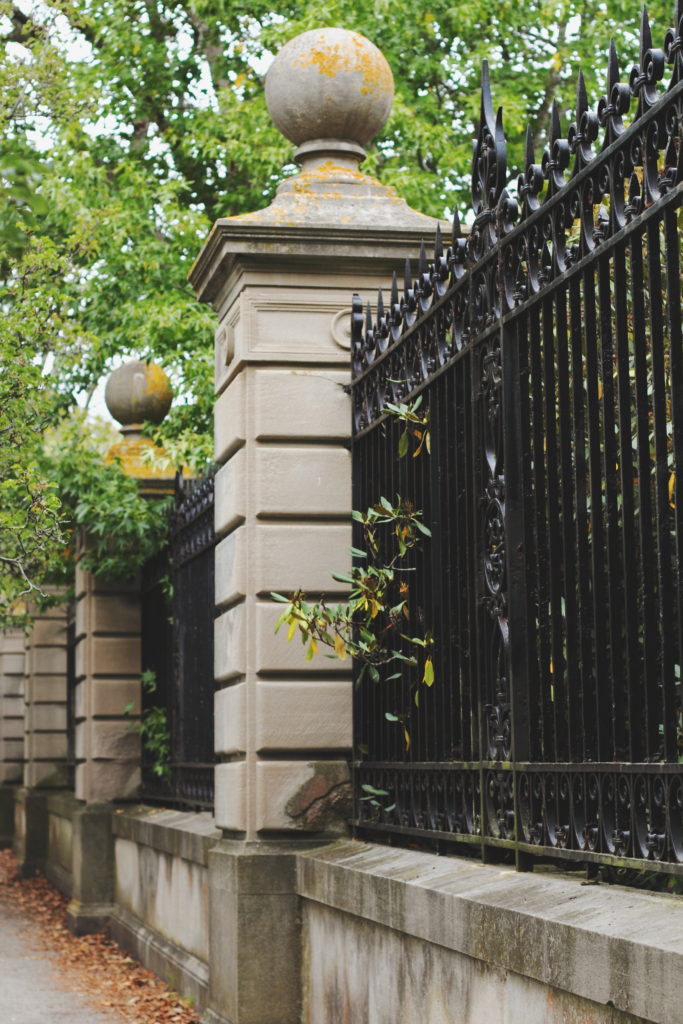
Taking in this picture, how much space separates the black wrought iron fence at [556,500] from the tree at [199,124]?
7.99 meters

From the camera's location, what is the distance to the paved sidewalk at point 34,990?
27.0ft

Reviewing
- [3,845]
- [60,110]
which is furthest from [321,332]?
[3,845]

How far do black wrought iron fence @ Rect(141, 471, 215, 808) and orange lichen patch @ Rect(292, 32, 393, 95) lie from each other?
2.77m

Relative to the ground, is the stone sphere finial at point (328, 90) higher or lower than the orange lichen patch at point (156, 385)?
higher

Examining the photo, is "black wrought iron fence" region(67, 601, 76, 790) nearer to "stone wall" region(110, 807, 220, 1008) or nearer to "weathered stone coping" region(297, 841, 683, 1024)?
"stone wall" region(110, 807, 220, 1008)

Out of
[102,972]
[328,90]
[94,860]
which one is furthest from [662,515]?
[94,860]

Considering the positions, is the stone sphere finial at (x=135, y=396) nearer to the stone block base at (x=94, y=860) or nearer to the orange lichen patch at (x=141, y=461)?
the orange lichen patch at (x=141, y=461)

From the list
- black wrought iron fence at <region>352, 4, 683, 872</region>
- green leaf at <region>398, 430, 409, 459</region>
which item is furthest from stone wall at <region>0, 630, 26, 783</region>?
black wrought iron fence at <region>352, 4, 683, 872</region>

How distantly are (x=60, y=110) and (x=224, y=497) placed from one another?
6.12 meters

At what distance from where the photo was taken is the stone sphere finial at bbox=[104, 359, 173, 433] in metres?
12.9

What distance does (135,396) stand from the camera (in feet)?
42.3

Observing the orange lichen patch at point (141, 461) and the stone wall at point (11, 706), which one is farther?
the stone wall at point (11, 706)

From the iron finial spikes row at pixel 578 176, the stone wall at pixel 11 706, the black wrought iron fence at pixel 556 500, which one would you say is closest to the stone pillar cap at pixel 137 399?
the black wrought iron fence at pixel 556 500

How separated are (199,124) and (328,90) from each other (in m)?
10.6
